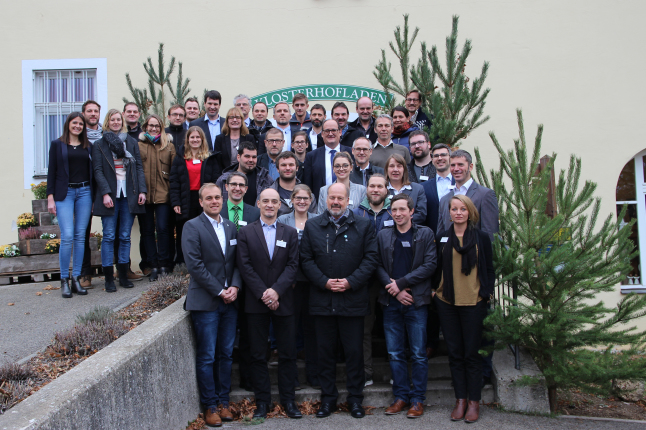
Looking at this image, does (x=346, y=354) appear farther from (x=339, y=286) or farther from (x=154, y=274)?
(x=154, y=274)

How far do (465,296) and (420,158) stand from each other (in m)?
2.01

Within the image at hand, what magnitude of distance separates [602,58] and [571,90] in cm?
82

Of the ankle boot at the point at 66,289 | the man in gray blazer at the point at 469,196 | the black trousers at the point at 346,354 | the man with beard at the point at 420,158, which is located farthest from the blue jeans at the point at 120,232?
the man in gray blazer at the point at 469,196

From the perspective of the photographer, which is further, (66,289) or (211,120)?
(211,120)

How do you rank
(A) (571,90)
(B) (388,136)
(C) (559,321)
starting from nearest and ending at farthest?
(C) (559,321)
(B) (388,136)
(A) (571,90)

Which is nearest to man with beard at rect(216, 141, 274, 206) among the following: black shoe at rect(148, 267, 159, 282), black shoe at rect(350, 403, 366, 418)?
black shoe at rect(148, 267, 159, 282)

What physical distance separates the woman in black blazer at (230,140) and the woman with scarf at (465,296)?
3.25 meters

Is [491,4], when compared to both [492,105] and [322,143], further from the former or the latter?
[322,143]

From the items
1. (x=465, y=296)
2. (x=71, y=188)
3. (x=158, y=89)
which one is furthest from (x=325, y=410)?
(x=158, y=89)

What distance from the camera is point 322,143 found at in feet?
Answer: 23.4

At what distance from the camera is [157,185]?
750 cm

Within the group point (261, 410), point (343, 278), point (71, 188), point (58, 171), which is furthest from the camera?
point (71, 188)

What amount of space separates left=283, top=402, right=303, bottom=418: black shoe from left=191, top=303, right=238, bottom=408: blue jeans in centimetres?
55

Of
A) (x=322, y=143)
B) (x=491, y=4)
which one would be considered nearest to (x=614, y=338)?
(x=322, y=143)
